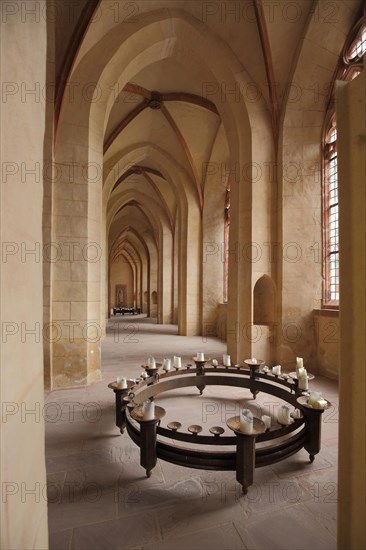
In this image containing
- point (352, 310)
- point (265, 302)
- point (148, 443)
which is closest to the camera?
point (352, 310)

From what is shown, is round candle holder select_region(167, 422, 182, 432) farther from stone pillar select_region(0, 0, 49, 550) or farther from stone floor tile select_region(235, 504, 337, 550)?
stone pillar select_region(0, 0, 49, 550)

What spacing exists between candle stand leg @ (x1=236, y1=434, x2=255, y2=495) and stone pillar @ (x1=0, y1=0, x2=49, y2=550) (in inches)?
58.9

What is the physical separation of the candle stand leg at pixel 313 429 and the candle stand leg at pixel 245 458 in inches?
32.5

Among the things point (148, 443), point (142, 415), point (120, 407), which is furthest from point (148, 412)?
point (120, 407)

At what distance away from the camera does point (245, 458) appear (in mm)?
2477

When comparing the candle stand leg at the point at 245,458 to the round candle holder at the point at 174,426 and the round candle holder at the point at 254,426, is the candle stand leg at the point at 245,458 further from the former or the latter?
the round candle holder at the point at 174,426

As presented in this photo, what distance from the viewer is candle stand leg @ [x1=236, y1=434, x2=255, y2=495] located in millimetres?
2461

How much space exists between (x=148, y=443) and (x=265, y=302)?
5857 millimetres

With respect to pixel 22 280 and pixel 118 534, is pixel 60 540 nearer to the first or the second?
pixel 118 534

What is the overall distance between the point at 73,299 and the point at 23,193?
513cm

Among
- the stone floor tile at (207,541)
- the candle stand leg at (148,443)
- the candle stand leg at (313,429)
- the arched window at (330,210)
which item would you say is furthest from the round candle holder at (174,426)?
the arched window at (330,210)

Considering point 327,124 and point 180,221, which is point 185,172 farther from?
point 327,124

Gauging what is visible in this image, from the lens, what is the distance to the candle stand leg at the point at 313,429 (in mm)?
2969

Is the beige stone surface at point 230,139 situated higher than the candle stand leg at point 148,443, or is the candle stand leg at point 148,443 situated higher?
the beige stone surface at point 230,139
